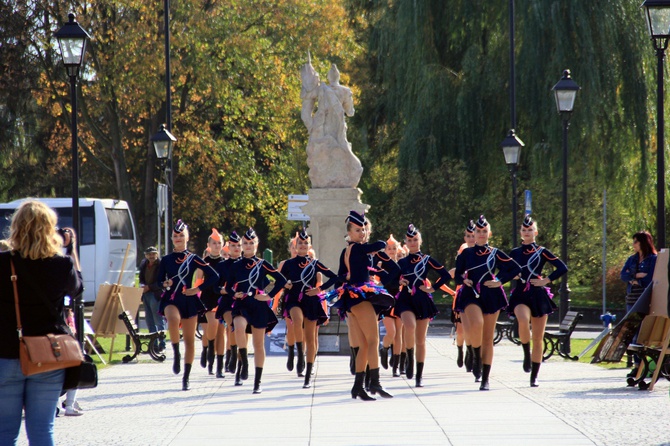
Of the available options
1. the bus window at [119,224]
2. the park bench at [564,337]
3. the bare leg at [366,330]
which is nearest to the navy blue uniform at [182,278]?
the bare leg at [366,330]

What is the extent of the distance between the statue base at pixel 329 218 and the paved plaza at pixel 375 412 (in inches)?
325

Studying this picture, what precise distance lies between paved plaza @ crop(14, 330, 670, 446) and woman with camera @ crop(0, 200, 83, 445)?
2.97m

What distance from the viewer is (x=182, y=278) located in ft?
49.2

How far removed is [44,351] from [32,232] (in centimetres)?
69

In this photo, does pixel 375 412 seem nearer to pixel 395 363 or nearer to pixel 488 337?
pixel 488 337

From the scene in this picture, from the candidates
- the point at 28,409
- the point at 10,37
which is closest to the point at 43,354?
the point at 28,409

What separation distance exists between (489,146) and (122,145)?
38.4 ft

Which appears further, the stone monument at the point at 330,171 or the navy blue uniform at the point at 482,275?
the stone monument at the point at 330,171

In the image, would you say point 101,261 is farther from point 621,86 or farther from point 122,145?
point 621,86

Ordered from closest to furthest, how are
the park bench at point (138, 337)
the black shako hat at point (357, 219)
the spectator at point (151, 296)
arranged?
the black shako hat at point (357, 219) → the park bench at point (138, 337) → the spectator at point (151, 296)

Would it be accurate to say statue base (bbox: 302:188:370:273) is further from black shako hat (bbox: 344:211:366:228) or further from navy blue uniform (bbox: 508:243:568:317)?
black shako hat (bbox: 344:211:366:228)

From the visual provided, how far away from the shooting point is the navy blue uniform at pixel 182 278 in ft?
48.8

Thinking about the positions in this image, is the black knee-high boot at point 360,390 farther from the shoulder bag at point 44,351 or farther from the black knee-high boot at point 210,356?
the shoulder bag at point 44,351

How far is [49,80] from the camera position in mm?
36375
